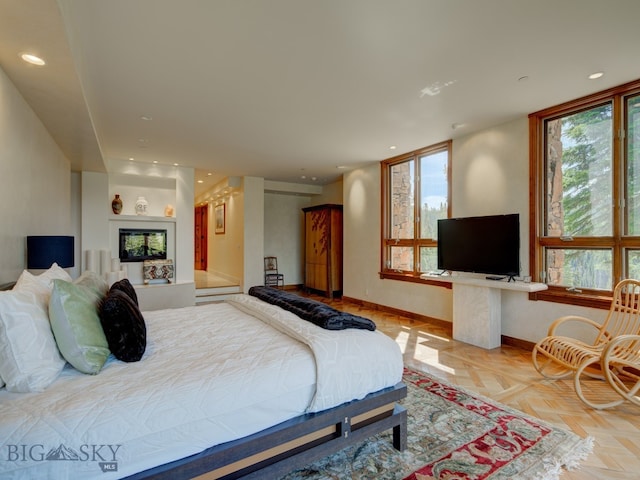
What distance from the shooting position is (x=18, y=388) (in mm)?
1257

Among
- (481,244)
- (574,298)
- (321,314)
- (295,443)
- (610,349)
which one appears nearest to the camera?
(295,443)

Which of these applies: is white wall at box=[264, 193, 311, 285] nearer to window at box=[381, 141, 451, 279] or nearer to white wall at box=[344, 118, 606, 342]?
white wall at box=[344, 118, 606, 342]

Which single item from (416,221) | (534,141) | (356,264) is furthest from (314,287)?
(534,141)

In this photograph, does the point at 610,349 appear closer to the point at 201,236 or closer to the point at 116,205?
the point at 116,205

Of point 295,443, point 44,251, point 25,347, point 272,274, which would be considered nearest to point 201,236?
point 272,274

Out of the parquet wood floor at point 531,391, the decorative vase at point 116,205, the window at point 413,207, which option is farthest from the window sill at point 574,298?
the decorative vase at point 116,205

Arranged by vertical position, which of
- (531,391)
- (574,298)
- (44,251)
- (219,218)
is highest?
(219,218)

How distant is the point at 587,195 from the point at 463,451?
9.96ft

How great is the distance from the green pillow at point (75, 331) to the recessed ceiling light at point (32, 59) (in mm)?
1510

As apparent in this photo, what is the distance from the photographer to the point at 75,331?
146 centimetres

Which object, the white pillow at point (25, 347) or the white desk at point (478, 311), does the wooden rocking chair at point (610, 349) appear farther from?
the white pillow at point (25, 347)

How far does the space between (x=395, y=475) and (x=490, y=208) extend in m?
3.51

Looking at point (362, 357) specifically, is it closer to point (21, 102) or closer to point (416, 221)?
point (21, 102)

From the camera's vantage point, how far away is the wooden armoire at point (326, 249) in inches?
288
